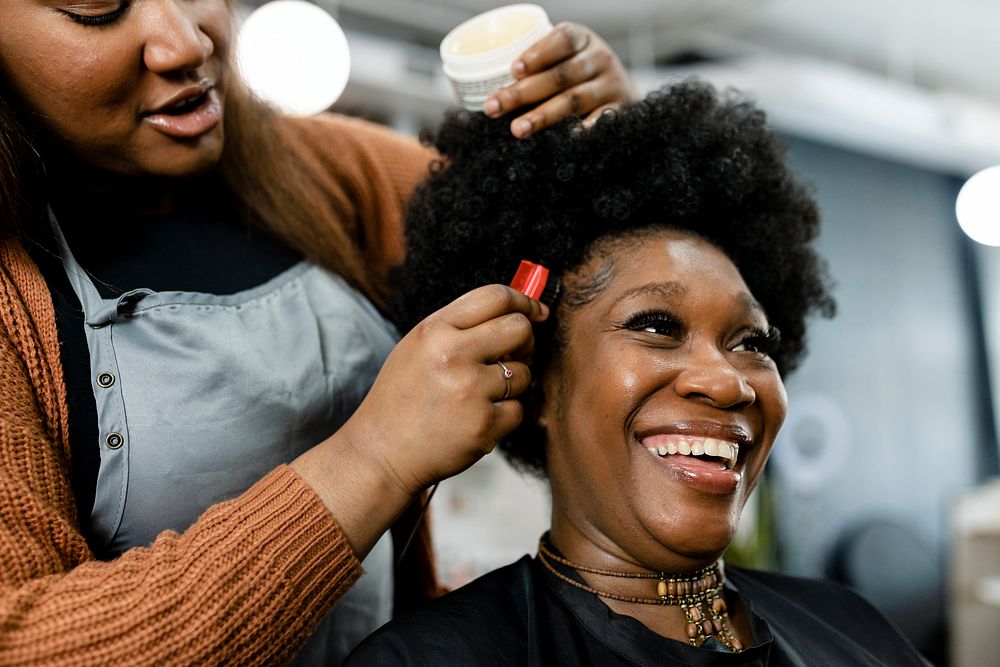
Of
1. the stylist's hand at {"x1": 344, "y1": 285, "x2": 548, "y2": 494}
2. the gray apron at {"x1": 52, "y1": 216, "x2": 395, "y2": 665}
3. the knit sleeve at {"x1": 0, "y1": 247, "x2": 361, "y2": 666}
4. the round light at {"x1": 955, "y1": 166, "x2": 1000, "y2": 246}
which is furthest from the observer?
the round light at {"x1": 955, "y1": 166, "x2": 1000, "y2": 246}

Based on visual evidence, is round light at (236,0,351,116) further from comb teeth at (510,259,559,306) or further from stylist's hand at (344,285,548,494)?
stylist's hand at (344,285,548,494)

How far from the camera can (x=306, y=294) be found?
1.38m

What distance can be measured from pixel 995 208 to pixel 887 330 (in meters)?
1.42

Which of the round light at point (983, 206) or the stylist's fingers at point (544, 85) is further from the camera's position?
the round light at point (983, 206)

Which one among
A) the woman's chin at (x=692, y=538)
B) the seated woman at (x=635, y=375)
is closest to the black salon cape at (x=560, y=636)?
the seated woman at (x=635, y=375)

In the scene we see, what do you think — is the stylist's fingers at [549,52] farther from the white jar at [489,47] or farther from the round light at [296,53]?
the round light at [296,53]

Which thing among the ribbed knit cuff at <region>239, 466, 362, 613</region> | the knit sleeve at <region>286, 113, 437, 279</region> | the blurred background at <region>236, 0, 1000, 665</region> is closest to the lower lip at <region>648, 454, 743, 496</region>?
the ribbed knit cuff at <region>239, 466, 362, 613</region>

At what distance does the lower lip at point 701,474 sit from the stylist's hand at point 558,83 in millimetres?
529

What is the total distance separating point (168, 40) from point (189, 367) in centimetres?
43

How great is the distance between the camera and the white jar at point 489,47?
1297 millimetres

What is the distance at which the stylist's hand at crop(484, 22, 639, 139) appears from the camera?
1292 mm

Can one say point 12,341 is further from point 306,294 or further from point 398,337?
point 398,337

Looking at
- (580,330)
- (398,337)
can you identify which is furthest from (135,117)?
(580,330)

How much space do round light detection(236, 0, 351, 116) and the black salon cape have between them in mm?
1726
